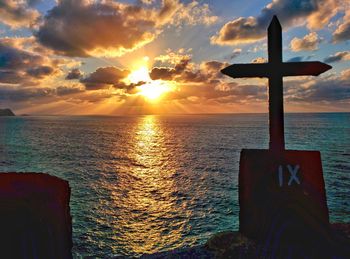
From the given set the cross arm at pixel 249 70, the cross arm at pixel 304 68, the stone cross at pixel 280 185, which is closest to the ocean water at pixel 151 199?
the stone cross at pixel 280 185

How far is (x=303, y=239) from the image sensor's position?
7.05 m

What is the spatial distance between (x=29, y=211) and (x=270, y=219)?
5811 millimetres

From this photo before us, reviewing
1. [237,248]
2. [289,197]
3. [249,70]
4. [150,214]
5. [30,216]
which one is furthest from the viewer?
[150,214]

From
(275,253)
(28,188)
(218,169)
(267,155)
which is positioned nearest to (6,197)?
(28,188)

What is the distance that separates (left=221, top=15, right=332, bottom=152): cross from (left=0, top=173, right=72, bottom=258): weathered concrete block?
5.15 meters

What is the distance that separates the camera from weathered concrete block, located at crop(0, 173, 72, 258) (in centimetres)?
480

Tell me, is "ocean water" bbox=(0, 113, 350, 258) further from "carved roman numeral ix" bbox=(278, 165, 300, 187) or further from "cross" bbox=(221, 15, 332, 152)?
"cross" bbox=(221, 15, 332, 152)

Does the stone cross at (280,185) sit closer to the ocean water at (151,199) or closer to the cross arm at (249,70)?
the cross arm at (249,70)

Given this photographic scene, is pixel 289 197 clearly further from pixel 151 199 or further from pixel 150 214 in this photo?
pixel 151 199

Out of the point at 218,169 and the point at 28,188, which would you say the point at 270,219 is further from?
the point at 218,169

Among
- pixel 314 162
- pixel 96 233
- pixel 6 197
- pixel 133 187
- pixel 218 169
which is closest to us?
pixel 6 197

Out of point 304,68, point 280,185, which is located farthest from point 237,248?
point 304,68

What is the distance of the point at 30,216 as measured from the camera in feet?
16.0

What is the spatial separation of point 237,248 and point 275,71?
16.7 ft
